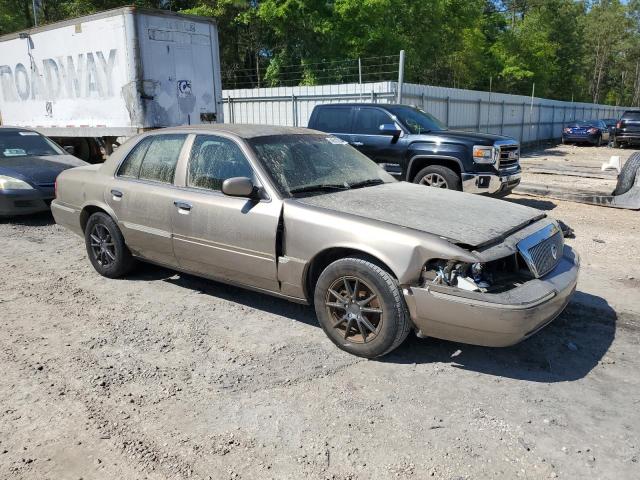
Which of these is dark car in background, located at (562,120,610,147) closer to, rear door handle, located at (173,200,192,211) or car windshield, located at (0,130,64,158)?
car windshield, located at (0,130,64,158)

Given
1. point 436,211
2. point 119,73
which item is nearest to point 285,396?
point 436,211

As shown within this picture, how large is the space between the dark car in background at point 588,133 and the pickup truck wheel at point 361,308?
29312 millimetres

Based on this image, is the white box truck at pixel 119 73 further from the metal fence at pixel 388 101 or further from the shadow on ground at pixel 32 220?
the metal fence at pixel 388 101

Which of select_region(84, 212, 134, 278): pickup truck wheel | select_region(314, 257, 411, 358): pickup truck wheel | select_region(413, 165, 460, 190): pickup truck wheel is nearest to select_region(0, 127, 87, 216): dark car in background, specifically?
select_region(84, 212, 134, 278): pickup truck wheel

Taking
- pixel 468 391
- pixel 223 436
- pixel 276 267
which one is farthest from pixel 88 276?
pixel 468 391

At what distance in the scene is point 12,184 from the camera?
320 inches

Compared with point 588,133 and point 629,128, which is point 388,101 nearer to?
point 629,128

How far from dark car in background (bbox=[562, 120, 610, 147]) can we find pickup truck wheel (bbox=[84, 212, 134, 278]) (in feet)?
95.2

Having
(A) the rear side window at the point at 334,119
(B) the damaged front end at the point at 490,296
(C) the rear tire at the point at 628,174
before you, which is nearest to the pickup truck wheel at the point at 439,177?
(A) the rear side window at the point at 334,119

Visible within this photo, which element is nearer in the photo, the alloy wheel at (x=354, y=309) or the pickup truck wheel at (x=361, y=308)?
the pickup truck wheel at (x=361, y=308)

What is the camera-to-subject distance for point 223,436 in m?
2.97

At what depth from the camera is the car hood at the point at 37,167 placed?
27.2 feet

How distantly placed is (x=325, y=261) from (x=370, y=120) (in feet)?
20.6

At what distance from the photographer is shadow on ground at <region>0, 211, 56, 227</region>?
28.0 feet
